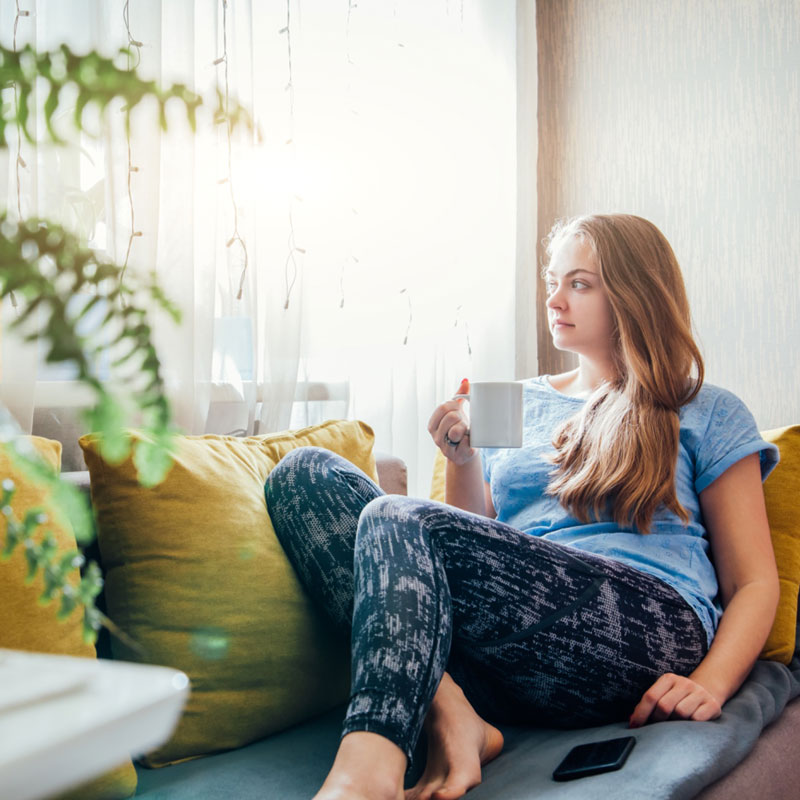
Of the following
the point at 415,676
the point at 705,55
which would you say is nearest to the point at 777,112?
the point at 705,55

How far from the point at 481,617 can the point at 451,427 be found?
1.42 ft

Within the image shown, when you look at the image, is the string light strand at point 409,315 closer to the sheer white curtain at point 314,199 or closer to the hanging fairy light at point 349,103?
the sheer white curtain at point 314,199

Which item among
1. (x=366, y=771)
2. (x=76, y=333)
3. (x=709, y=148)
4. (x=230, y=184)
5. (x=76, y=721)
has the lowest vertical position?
(x=366, y=771)

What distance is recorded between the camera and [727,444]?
129 cm

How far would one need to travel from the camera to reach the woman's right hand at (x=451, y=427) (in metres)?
1.38

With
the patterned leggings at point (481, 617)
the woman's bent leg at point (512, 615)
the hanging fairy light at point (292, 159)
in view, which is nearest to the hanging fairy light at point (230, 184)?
the hanging fairy light at point (292, 159)

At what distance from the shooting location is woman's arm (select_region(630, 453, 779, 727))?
1.01 meters

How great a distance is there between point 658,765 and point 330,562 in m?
0.50

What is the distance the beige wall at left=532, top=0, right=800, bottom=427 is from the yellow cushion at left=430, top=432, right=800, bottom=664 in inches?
22.9

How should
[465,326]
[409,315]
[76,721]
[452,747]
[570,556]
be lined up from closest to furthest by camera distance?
[76,721]
[452,747]
[570,556]
[409,315]
[465,326]

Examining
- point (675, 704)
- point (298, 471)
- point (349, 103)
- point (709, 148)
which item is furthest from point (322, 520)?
point (709, 148)

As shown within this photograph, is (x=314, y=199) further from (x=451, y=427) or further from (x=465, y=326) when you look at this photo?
(x=451, y=427)

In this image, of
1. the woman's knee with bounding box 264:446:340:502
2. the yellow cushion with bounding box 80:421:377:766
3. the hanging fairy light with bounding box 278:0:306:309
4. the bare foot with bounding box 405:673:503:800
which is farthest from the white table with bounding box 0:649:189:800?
the hanging fairy light with bounding box 278:0:306:309

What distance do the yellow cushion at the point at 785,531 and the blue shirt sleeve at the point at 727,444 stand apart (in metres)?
0.06
